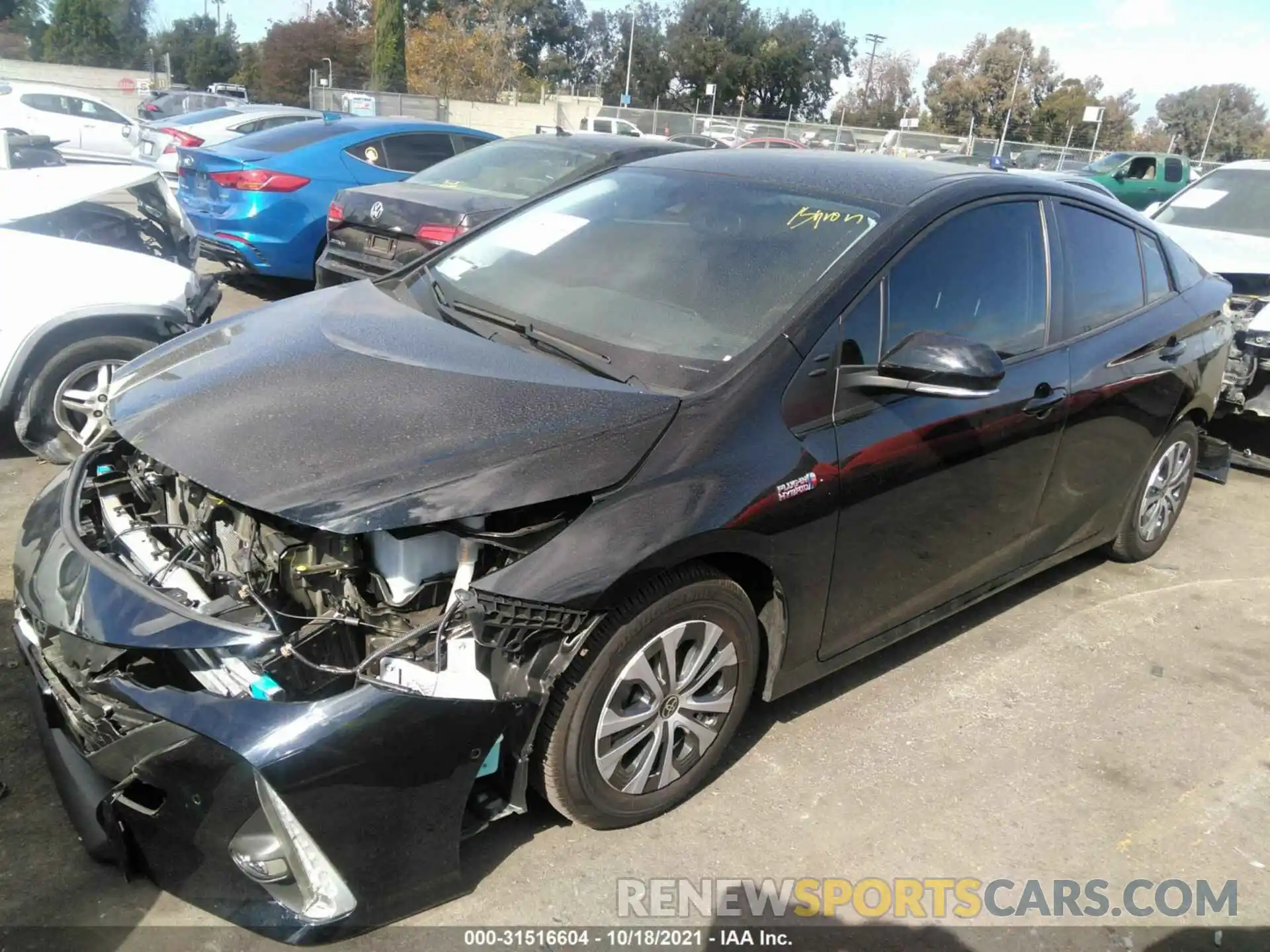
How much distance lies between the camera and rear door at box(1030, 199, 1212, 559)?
11.9 feet

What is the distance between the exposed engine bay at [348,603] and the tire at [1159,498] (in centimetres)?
329

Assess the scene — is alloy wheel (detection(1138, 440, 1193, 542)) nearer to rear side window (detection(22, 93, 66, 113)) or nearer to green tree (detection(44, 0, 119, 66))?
rear side window (detection(22, 93, 66, 113))

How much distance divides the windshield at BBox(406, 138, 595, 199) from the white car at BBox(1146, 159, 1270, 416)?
15.1ft

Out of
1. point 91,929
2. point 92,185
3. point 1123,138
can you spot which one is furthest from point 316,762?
point 1123,138

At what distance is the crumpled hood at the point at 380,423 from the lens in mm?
2205

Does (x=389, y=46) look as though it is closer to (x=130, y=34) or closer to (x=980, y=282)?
(x=130, y=34)

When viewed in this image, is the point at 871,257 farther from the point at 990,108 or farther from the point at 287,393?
the point at 990,108

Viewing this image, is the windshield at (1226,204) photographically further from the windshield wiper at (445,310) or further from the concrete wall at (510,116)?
the concrete wall at (510,116)

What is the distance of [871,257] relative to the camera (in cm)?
291

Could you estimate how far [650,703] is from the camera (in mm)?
2572

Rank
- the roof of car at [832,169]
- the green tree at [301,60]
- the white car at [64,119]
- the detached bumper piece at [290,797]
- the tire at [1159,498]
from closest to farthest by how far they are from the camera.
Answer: the detached bumper piece at [290,797]
the roof of car at [832,169]
the tire at [1159,498]
the white car at [64,119]
the green tree at [301,60]

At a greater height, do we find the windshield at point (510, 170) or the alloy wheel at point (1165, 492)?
the windshield at point (510, 170)

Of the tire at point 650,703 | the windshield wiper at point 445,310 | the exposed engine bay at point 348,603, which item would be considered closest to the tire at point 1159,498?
the tire at point 650,703

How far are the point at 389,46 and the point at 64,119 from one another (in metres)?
28.3
